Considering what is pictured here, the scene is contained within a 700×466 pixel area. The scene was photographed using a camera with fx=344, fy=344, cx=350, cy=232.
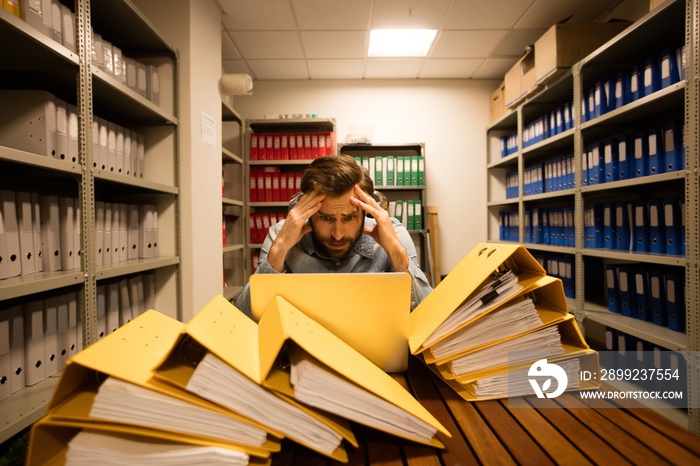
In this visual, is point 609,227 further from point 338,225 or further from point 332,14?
point 332,14

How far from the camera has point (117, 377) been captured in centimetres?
35

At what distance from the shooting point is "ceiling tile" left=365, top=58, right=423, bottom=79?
3.34 meters

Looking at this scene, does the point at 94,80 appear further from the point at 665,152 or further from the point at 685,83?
the point at 665,152

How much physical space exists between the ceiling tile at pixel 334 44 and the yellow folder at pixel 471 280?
2735 mm

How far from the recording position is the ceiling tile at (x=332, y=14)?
2.46 metres

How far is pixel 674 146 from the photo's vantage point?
5.54ft

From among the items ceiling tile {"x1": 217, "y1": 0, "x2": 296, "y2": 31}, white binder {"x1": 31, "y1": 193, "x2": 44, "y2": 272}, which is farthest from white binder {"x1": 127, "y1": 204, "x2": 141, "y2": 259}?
ceiling tile {"x1": 217, "y1": 0, "x2": 296, "y2": 31}

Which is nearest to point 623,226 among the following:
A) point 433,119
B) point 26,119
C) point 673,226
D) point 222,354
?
point 673,226

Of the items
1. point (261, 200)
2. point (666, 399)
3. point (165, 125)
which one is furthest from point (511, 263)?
point (261, 200)

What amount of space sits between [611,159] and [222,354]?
96.9 inches

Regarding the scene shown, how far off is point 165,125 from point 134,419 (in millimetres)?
2067

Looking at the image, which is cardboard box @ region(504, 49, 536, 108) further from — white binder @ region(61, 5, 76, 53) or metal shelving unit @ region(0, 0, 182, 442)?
white binder @ region(61, 5, 76, 53)

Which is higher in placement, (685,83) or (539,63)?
(539,63)

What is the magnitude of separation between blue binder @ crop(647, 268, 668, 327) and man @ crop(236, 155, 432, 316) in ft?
4.77
